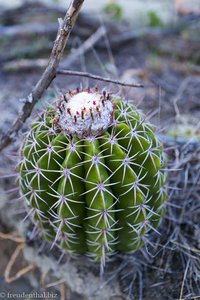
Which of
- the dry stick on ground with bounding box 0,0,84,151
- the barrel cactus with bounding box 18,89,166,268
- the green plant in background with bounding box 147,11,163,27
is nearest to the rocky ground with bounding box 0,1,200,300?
the dry stick on ground with bounding box 0,0,84,151

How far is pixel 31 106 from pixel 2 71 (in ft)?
7.86

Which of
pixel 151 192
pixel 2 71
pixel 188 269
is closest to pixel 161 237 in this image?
pixel 188 269

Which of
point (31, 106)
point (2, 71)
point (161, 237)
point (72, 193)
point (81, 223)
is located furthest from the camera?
point (2, 71)

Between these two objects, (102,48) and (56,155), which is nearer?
(56,155)

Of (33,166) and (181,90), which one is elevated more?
(33,166)

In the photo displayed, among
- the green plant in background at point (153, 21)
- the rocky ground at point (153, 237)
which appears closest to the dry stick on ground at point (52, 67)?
the rocky ground at point (153, 237)

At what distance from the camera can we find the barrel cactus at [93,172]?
161 centimetres

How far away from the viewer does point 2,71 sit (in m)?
4.20

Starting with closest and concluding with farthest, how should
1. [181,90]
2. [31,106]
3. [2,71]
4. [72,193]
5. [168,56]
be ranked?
[72,193]
[31,106]
[181,90]
[2,71]
[168,56]

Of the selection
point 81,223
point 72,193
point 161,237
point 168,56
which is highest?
point 72,193

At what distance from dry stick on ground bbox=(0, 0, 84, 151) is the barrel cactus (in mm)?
128

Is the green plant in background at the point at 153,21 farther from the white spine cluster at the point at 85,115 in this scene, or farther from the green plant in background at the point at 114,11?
the white spine cluster at the point at 85,115

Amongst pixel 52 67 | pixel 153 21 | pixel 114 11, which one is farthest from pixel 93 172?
pixel 114 11

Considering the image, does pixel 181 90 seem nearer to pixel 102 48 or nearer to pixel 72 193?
pixel 102 48
